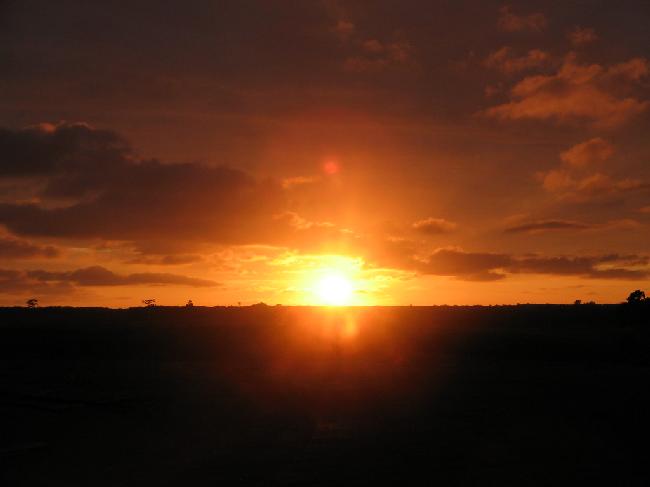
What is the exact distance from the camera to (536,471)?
1567 cm

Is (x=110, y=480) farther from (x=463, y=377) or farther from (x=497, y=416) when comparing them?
(x=463, y=377)

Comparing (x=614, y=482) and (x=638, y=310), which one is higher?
(x=638, y=310)

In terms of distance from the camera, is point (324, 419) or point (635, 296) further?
point (635, 296)

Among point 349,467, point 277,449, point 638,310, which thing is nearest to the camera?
point 349,467

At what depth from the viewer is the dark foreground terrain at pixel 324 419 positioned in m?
15.7

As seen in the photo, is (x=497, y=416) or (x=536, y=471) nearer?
(x=536, y=471)

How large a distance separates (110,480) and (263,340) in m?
41.3

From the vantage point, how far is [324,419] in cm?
2267

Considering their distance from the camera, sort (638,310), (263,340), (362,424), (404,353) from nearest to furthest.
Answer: (362,424) < (404,353) < (263,340) < (638,310)

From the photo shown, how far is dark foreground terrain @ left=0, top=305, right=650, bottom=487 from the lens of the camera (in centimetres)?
1574

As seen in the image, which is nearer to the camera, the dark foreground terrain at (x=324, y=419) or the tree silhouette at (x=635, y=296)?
the dark foreground terrain at (x=324, y=419)

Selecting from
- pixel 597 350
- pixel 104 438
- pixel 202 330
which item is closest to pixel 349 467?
pixel 104 438

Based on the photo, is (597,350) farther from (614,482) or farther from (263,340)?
(614,482)

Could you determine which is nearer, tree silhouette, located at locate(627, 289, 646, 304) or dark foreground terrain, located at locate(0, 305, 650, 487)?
dark foreground terrain, located at locate(0, 305, 650, 487)
